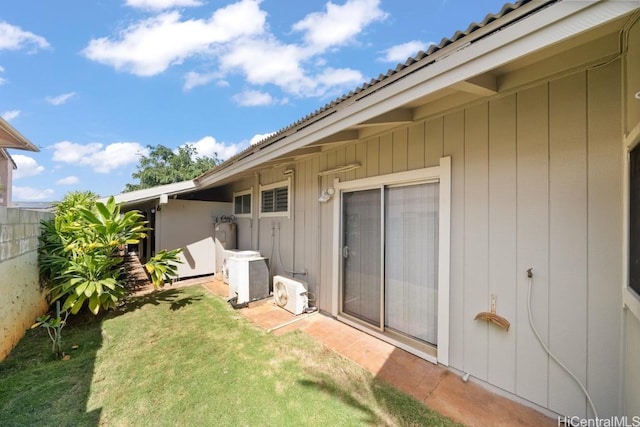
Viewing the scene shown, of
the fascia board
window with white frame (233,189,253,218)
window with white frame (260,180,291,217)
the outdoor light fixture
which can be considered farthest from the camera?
window with white frame (233,189,253,218)

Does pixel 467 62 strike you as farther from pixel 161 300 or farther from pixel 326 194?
pixel 161 300

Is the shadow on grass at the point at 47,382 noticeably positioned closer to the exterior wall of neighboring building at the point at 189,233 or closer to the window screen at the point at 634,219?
the exterior wall of neighboring building at the point at 189,233

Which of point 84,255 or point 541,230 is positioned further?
point 84,255

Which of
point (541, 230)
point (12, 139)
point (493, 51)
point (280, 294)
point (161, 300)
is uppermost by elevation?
point (12, 139)

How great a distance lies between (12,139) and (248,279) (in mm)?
7050

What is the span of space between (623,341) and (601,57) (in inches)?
84.5

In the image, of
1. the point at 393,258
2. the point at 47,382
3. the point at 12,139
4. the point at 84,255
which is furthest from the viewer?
the point at 12,139

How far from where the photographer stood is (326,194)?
4363 mm

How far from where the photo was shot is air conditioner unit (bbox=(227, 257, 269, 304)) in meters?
4.98

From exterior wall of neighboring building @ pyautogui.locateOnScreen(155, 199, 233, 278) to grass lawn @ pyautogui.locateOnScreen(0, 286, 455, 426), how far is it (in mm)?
3300

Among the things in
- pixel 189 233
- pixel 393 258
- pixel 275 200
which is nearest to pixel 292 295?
pixel 393 258

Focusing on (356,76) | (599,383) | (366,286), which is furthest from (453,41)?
(356,76)

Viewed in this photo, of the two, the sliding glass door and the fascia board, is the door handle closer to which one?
the sliding glass door

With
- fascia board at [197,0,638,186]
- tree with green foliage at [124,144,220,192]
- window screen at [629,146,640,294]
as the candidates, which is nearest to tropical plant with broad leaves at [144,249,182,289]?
fascia board at [197,0,638,186]
